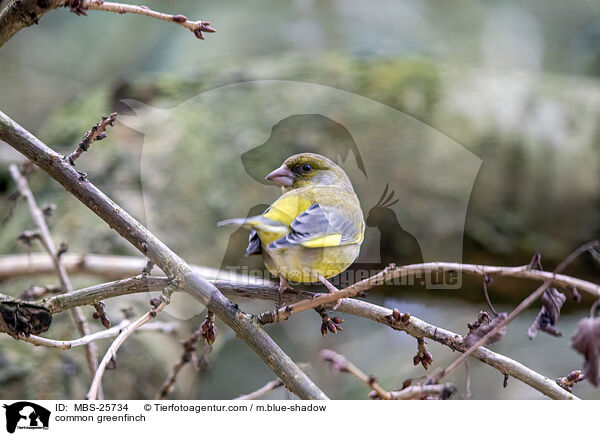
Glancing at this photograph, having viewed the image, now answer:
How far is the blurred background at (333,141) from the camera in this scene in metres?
0.96

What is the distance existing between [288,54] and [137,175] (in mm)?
419

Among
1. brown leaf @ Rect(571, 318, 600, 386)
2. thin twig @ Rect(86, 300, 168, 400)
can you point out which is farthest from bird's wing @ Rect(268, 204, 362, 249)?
brown leaf @ Rect(571, 318, 600, 386)

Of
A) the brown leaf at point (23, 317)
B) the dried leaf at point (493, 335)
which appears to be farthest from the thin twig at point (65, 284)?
the dried leaf at point (493, 335)

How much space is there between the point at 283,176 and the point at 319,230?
0.10 meters

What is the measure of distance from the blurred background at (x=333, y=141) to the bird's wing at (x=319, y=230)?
0.17m

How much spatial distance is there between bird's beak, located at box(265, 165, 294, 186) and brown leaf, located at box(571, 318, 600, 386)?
356mm

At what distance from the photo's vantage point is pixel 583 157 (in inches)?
53.0

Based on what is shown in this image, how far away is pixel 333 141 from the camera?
91 cm

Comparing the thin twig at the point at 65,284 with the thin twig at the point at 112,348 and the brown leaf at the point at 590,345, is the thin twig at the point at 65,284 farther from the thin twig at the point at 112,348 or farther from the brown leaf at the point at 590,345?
the brown leaf at the point at 590,345

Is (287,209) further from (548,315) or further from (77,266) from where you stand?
(77,266)
